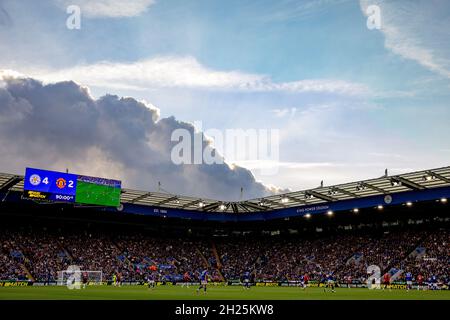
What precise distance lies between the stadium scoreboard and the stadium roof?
352 cm

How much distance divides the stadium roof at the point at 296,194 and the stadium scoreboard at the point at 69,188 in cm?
352

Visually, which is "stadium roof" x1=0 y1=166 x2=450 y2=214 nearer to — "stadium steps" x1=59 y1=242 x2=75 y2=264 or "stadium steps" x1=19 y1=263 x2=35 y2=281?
"stadium steps" x1=19 y1=263 x2=35 y2=281

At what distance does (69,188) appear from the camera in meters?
53.1

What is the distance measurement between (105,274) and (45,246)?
8.64 metres

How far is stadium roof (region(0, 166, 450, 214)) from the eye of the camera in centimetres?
4900

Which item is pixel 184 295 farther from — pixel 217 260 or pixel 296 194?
pixel 217 260

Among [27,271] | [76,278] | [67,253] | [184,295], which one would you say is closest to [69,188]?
[76,278]

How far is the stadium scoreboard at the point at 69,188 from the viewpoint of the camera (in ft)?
165

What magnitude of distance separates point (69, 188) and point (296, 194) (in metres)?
27.8
